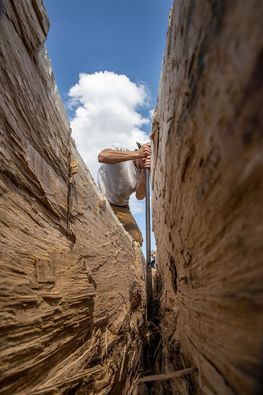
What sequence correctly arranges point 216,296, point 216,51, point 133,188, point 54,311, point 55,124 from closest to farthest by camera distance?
point 216,51 → point 216,296 → point 54,311 → point 55,124 → point 133,188

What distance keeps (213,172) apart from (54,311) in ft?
2.03

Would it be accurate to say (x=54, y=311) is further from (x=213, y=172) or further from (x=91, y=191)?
(x=91, y=191)

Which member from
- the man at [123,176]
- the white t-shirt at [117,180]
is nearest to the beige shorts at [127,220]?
the man at [123,176]

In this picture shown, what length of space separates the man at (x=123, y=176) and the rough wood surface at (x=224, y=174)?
11.3 ft

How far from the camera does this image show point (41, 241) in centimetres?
85

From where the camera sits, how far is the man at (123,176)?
4195mm

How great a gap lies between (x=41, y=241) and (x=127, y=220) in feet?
12.9

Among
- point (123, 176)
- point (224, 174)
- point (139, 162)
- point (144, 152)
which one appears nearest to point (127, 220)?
point (123, 176)

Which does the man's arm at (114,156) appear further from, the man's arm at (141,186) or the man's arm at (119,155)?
the man's arm at (141,186)

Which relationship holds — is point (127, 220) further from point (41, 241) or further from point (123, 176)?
point (41, 241)

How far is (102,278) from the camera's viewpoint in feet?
4.71

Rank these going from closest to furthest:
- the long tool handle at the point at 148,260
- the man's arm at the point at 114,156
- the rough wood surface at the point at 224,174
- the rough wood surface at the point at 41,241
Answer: the rough wood surface at the point at 224,174
the rough wood surface at the point at 41,241
the long tool handle at the point at 148,260
the man's arm at the point at 114,156

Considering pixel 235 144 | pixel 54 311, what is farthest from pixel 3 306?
pixel 235 144

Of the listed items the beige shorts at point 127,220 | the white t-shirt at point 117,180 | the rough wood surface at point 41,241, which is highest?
the white t-shirt at point 117,180
